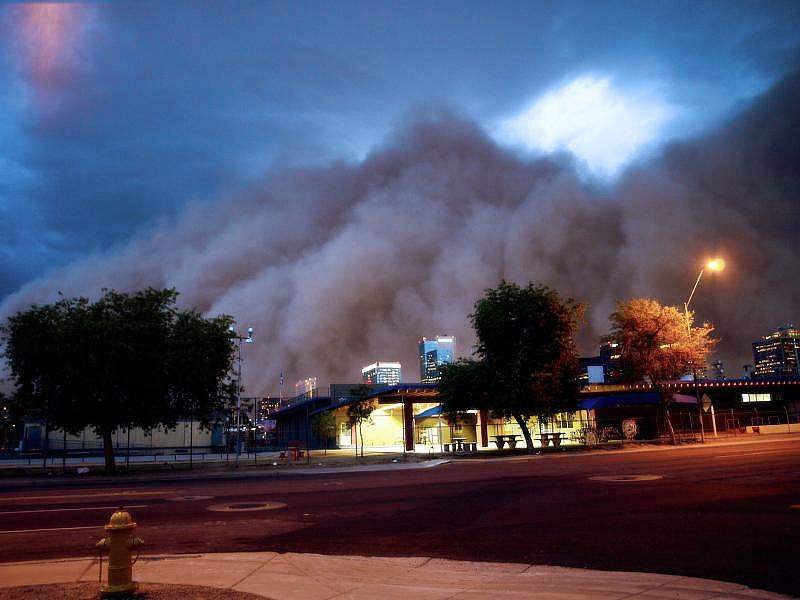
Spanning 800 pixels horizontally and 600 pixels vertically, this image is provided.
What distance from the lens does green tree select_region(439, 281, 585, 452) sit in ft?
127

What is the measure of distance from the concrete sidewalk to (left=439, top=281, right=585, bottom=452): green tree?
30.3 metres

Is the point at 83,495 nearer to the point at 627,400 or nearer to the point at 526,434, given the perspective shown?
the point at 526,434

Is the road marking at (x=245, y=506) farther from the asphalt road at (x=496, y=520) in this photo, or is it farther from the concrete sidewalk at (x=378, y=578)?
the concrete sidewalk at (x=378, y=578)

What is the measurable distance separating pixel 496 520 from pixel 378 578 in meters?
4.78

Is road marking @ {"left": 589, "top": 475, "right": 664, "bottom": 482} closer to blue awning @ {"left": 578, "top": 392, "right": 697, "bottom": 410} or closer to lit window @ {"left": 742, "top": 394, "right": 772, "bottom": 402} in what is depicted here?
blue awning @ {"left": 578, "top": 392, "right": 697, "bottom": 410}

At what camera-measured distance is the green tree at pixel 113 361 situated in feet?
113

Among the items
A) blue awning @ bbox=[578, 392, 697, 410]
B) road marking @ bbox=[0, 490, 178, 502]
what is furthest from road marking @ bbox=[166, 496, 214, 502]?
blue awning @ bbox=[578, 392, 697, 410]

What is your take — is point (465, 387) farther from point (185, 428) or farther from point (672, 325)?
point (185, 428)

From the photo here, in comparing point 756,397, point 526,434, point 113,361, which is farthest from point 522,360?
point 756,397

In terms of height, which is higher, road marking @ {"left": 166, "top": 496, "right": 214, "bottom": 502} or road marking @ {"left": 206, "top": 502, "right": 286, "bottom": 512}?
road marking @ {"left": 206, "top": 502, "right": 286, "bottom": 512}

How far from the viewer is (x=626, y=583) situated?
7152 millimetres

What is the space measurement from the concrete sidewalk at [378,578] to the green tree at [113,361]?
27478mm

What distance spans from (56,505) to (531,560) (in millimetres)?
14227

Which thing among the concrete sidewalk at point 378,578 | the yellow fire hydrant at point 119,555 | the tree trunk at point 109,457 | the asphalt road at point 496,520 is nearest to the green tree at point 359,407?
the tree trunk at point 109,457
